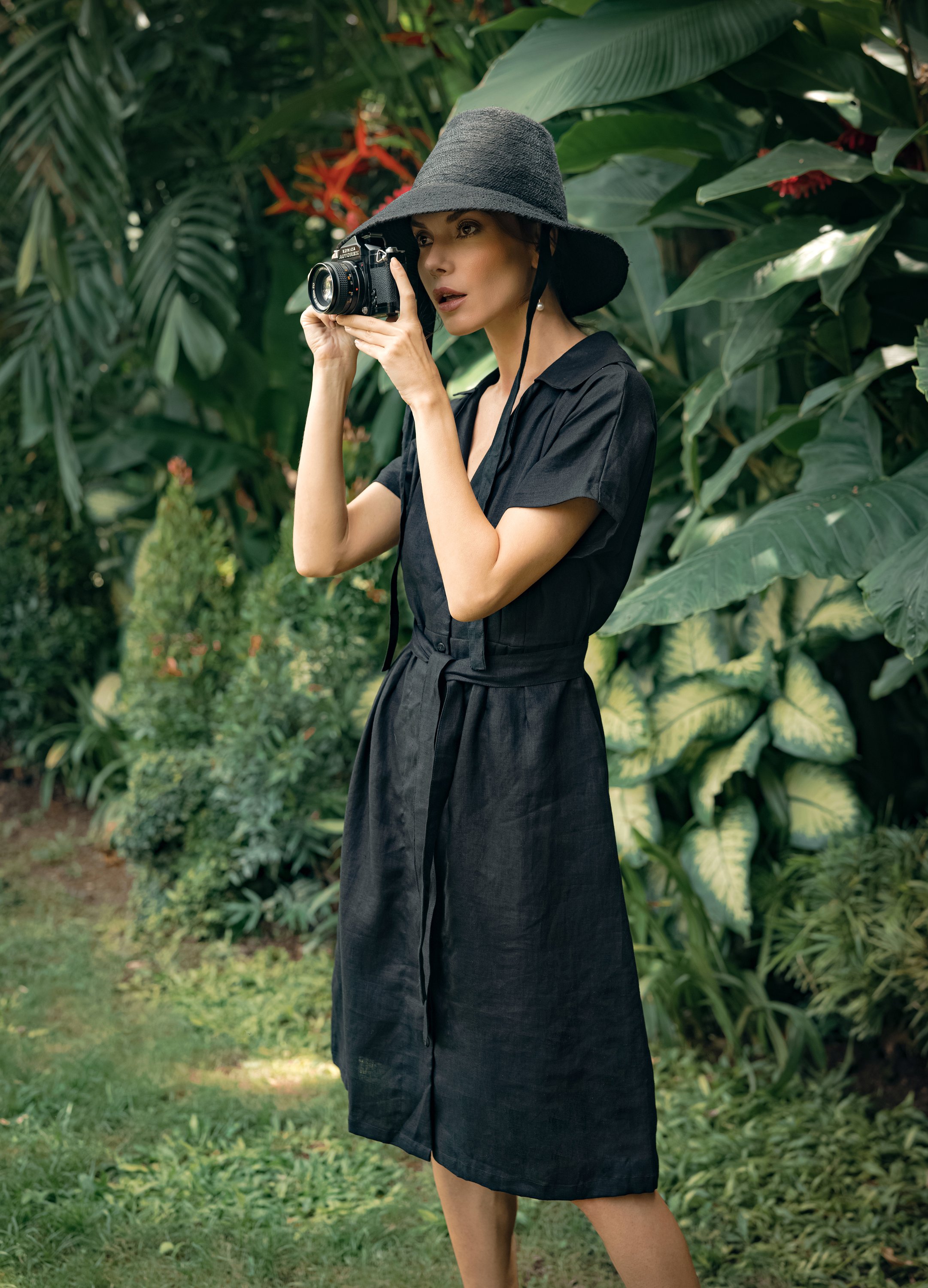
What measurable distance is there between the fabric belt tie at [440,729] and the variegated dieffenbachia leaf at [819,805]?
56.8 inches

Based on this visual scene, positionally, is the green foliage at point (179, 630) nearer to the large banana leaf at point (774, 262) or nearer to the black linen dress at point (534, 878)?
the large banana leaf at point (774, 262)

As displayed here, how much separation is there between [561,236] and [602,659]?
153cm

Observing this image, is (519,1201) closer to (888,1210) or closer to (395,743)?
(888,1210)

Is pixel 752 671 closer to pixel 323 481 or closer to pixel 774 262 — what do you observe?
pixel 774 262

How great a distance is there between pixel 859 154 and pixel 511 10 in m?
1.39

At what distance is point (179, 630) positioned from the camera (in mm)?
3902

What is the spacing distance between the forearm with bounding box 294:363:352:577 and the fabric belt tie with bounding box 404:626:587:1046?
0.69 ft

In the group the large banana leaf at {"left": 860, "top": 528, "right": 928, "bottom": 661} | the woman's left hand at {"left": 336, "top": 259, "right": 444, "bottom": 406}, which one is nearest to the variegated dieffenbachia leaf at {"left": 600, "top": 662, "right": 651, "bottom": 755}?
the large banana leaf at {"left": 860, "top": 528, "right": 928, "bottom": 661}

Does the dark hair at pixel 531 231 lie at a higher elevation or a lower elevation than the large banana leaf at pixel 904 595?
higher

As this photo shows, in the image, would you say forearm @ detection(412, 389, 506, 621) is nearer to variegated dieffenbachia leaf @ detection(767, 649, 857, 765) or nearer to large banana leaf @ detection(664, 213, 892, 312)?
large banana leaf @ detection(664, 213, 892, 312)

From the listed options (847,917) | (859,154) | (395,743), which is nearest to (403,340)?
(395,743)

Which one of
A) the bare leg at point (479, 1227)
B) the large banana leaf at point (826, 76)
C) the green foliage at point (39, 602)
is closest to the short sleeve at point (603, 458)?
the bare leg at point (479, 1227)

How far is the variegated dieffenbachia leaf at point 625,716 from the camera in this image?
8.89 feet

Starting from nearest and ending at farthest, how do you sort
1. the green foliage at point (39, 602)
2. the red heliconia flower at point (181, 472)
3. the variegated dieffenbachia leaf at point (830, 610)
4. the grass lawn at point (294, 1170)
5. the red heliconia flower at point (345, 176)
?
the grass lawn at point (294, 1170) < the variegated dieffenbachia leaf at point (830, 610) < the red heliconia flower at point (345, 176) < the red heliconia flower at point (181, 472) < the green foliage at point (39, 602)
